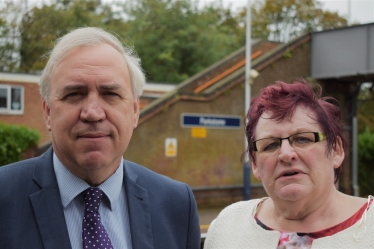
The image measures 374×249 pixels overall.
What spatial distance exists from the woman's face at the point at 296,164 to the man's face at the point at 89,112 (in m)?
0.77

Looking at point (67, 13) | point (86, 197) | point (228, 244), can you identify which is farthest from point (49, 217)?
point (67, 13)

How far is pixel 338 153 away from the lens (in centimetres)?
279

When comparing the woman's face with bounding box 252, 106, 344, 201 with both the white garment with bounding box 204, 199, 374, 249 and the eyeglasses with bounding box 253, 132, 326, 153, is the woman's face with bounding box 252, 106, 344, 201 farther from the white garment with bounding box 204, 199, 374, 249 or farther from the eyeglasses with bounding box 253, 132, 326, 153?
the white garment with bounding box 204, 199, 374, 249

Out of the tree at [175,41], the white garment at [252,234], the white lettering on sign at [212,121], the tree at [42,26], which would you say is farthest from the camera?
the tree at [42,26]

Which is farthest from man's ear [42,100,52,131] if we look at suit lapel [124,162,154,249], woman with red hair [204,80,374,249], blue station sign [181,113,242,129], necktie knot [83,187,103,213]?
blue station sign [181,113,242,129]

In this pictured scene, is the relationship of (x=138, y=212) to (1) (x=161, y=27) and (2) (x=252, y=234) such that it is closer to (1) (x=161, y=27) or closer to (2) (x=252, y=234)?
(2) (x=252, y=234)

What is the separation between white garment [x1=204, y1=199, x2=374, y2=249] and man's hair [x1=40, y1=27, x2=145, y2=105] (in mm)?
968

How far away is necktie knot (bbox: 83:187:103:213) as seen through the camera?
247cm

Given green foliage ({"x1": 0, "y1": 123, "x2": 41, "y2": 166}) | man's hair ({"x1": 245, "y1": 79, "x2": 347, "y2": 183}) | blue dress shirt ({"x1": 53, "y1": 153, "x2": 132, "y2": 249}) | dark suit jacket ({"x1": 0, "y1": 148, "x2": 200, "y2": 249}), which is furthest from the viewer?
green foliage ({"x1": 0, "y1": 123, "x2": 41, "y2": 166})

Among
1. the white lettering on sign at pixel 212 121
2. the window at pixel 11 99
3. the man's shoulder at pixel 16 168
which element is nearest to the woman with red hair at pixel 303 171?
the man's shoulder at pixel 16 168

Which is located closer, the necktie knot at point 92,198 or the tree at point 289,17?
the necktie knot at point 92,198

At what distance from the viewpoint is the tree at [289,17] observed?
37.2 meters

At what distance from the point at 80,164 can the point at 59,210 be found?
25 cm

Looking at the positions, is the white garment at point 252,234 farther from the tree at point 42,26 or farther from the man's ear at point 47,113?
the tree at point 42,26
